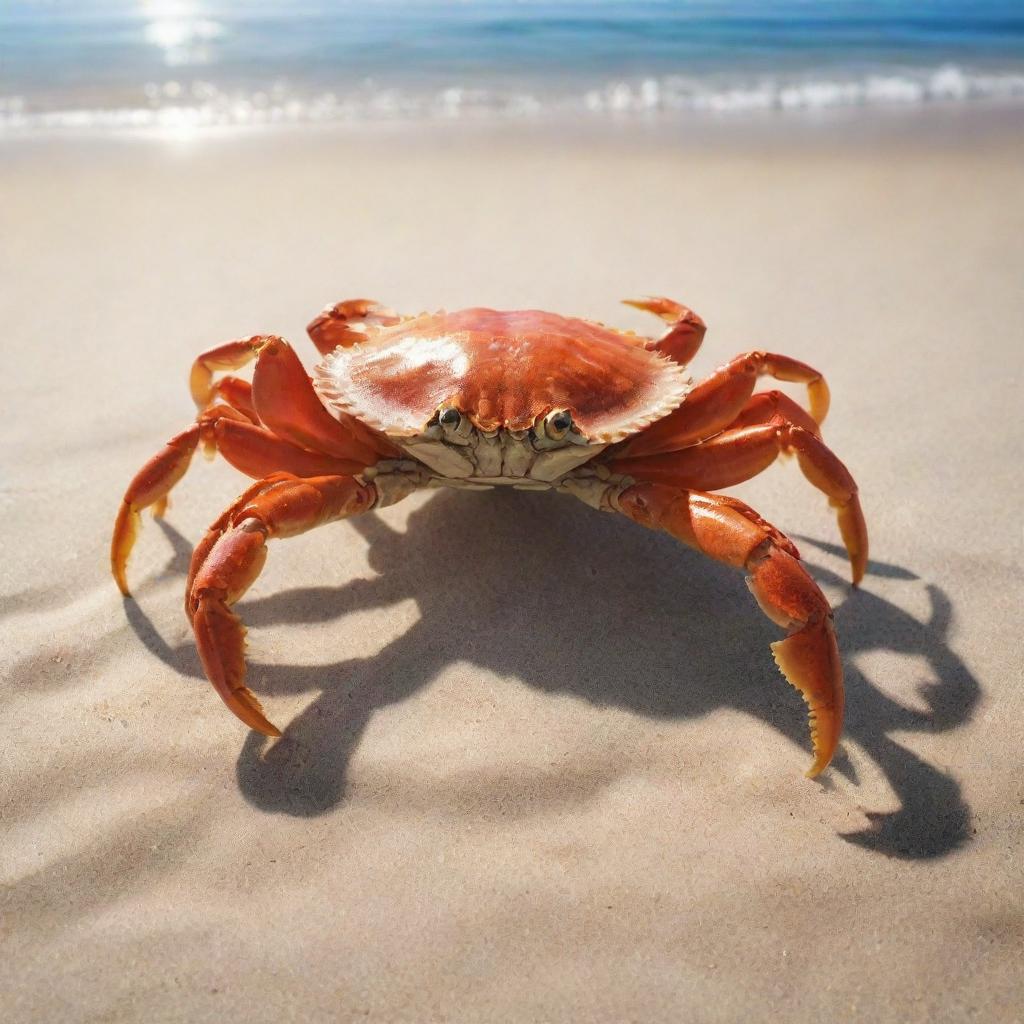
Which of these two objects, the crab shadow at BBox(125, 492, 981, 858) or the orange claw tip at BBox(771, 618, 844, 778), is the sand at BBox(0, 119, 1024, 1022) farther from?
the orange claw tip at BBox(771, 618, 844, 778)

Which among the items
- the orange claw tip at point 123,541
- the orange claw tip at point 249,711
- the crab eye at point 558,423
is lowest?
the orange claw tip at point 249,711

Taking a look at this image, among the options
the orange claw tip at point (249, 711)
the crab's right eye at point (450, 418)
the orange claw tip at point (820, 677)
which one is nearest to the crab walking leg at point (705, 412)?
the crab's right eye at point (450, 418)

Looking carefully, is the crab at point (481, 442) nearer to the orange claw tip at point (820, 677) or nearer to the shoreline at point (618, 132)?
the orange claw tip at point (820, 677)

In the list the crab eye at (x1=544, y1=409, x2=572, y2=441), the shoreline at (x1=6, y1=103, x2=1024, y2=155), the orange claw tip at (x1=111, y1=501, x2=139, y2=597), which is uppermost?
the crab eye at (x1=544, y1=409, x2=572, y2=441)

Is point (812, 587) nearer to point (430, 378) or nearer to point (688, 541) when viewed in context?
point (688, 541)

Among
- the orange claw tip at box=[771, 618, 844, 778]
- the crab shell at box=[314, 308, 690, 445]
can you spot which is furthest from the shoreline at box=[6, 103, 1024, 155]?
the orange claw tip at box=[771, 618, 844, 778]

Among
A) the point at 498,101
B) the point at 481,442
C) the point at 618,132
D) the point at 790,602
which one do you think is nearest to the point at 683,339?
the point at 481,442
